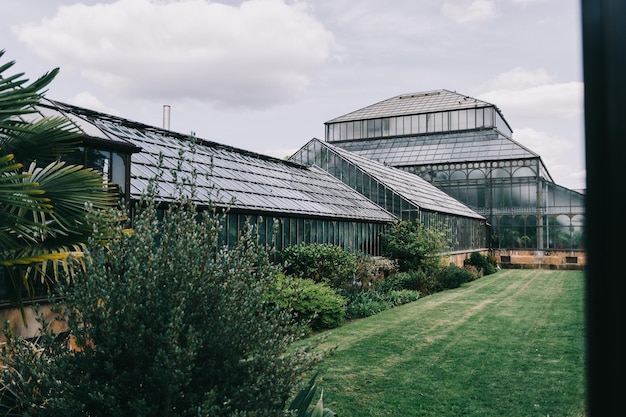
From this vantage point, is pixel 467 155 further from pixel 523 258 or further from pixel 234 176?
pixel 234 176

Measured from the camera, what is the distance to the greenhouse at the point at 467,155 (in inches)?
1437

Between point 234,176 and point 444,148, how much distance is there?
27.7 meters

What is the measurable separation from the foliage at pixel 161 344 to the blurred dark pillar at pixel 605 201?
9.80 ft

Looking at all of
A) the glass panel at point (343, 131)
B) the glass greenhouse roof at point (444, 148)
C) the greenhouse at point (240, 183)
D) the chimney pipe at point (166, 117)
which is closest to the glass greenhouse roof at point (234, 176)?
the greenhouse at point (240, 183)

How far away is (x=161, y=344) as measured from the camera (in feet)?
12.7

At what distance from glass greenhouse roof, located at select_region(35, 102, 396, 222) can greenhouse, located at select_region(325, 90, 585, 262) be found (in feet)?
51.5

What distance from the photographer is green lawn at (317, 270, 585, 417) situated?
23.7ft

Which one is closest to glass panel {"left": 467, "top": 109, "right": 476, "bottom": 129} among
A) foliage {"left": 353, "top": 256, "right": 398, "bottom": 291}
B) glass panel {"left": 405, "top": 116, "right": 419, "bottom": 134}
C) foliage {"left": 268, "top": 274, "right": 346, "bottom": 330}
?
glass panel {"left": 405, "top": 116, "right": 419, "bottom": 134}

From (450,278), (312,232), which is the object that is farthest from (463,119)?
(312,232)

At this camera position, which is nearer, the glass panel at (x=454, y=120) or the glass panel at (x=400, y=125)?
the glass panel at (x=454, y=120)

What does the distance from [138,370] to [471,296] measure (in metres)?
17.8

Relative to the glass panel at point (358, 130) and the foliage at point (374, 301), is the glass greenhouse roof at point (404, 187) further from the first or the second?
the glass panel at point (358, 130)

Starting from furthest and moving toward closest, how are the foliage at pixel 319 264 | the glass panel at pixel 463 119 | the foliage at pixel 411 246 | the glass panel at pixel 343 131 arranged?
the glass panel at pixel 343 131 < the glass panel at pixel 463 119 < the foliage at pixel 411 246 < the foliage at pixel 319 264

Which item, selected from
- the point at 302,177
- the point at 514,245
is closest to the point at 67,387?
the point at 302,177
